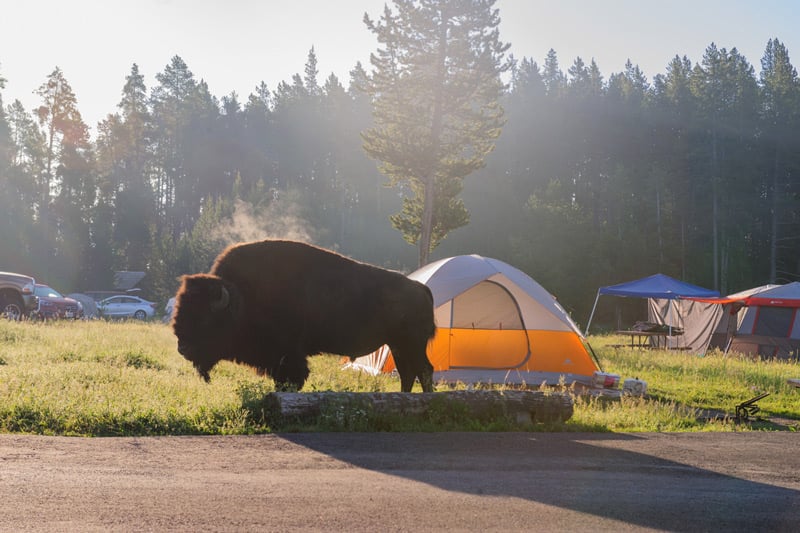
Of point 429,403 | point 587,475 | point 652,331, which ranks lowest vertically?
point 587,475

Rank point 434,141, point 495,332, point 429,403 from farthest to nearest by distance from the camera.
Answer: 1. point 434,141
2. point 495,332
3. point 429,403

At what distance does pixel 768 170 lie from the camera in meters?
59.8

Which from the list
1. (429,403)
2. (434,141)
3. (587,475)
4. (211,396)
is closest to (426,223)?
(434,141)

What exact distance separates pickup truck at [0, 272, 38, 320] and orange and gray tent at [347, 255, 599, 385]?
44.6 ft

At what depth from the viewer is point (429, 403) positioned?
8.00m

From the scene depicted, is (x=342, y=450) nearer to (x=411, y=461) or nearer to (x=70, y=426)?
(x=411, y=461)

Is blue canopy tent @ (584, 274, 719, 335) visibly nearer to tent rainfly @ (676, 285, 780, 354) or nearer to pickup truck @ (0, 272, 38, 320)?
tent rainfly @ (676, 285, 780, 354)

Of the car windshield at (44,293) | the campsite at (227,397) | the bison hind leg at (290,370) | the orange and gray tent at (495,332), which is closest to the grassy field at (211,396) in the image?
the campsite at (227,397)

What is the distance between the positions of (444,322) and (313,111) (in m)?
62.6

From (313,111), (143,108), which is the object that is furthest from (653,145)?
(143,108)

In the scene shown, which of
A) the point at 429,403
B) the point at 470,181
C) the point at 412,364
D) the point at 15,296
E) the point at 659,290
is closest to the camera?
the point at 429,403

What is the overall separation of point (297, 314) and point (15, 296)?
17189 mm

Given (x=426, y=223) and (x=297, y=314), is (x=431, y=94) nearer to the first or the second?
(x=426, y=223)

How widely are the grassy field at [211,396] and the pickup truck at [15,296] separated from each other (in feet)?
18.9
